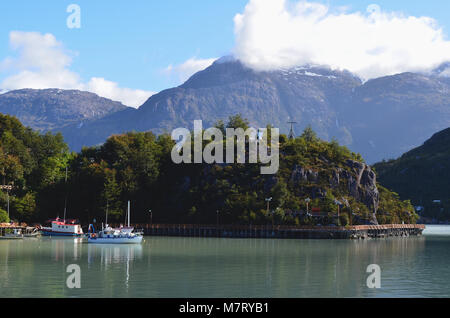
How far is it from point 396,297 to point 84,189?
414 feet

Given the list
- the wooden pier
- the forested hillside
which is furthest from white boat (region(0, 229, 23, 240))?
the wooden pier

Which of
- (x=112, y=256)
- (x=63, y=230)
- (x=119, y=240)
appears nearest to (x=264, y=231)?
(x=119, y=240)

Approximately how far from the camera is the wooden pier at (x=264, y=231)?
5837 inches

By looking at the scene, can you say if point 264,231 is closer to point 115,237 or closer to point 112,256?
point 115,237

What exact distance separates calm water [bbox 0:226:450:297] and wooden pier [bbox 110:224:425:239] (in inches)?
2075

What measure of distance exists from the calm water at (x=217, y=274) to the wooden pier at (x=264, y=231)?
5271 cm

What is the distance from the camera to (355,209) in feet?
538

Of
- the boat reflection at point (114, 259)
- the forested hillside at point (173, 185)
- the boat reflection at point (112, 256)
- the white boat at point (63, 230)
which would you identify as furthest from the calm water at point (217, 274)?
the forested hillside at point (173, 185)

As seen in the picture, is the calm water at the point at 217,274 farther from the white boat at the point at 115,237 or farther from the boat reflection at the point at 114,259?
the white boat at the point at 115,237

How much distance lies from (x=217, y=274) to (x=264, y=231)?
284ft

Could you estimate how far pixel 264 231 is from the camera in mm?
150375

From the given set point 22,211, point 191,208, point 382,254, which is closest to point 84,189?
point 22,211
